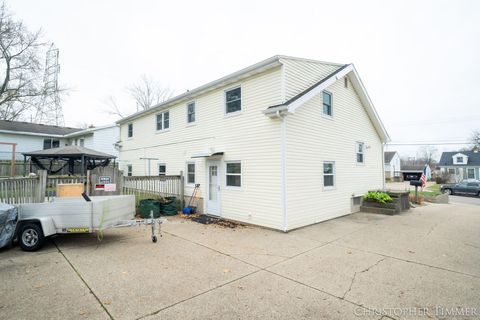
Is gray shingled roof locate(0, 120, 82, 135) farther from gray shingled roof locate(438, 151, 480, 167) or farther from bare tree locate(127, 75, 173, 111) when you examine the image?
gray shingled roof locate(438, 151, 480, 167)

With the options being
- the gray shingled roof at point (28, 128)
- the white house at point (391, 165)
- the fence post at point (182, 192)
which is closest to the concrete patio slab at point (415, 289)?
the fence post at point (182, 192)

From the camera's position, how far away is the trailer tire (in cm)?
546

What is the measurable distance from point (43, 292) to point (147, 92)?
116 ft

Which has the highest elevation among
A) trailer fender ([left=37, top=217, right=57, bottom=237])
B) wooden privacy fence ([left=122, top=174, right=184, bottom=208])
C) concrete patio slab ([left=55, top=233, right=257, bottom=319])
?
wooden privacy fence ([left=122, top=174, right=184, bottom=208])

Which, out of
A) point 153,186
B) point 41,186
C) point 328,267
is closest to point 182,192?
point 153,186

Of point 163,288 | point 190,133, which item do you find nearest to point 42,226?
point 163,288

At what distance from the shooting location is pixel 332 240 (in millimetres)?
6672

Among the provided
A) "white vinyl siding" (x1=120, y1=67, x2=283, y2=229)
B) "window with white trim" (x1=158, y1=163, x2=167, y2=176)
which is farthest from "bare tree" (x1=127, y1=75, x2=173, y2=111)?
"white vinyl siding" (x1=120, y1=67, x2=283, y2=229)

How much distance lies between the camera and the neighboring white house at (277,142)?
7.77 metres

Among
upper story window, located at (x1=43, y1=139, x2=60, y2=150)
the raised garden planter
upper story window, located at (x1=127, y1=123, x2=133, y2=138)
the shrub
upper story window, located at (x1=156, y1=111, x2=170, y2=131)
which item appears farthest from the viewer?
upper story window, located at (x1=43, y1=139, x2=60, y2=150)

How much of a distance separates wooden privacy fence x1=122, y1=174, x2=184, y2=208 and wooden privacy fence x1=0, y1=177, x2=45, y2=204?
9.51 feet

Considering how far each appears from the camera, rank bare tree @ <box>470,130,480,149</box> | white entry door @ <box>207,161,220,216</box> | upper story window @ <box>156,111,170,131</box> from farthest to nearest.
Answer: bare tree @ <box>470,130,480,149</box>
upper story window @ <box>156,111,170,131</box>
white entry door @ <box>207,161,220,216</box>

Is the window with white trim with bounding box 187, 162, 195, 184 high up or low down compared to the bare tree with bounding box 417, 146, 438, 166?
down

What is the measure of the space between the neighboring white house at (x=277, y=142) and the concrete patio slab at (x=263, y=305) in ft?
12.4
